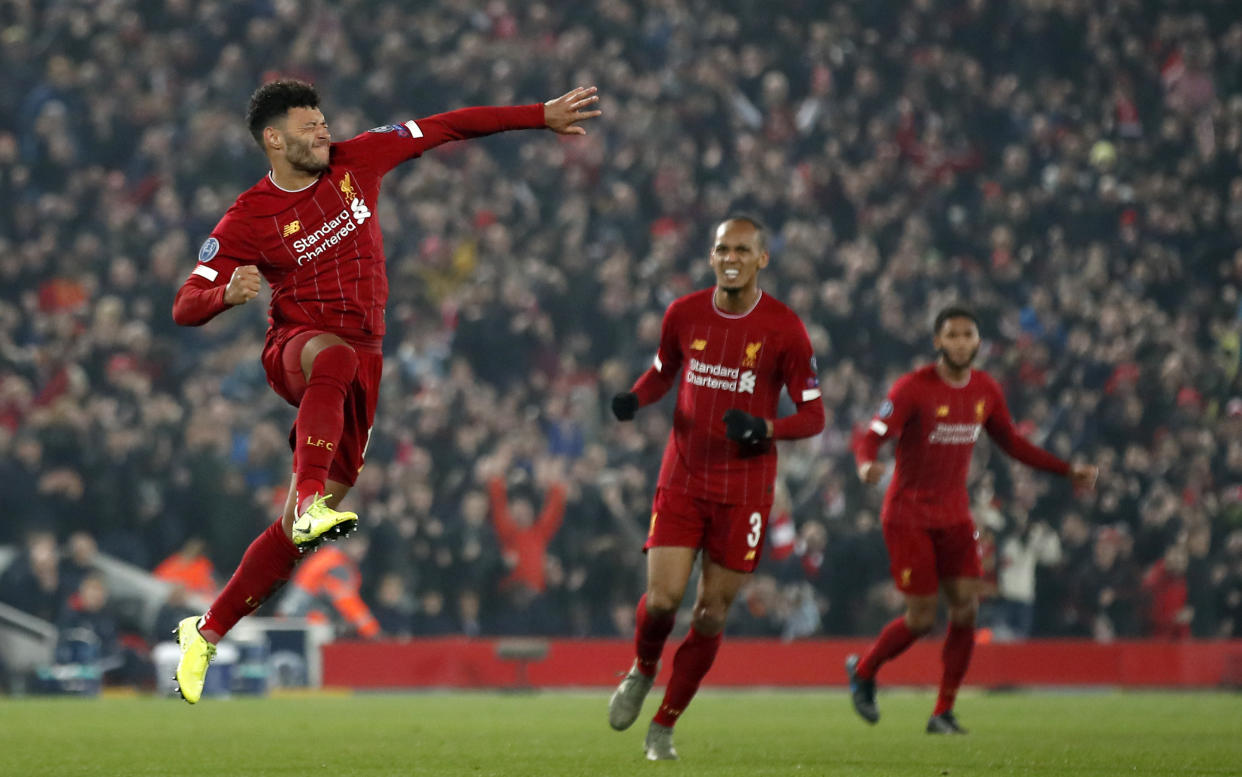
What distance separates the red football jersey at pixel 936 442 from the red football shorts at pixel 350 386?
4309 millimetres

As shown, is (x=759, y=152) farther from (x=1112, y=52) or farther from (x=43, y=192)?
(x=43, y=192)

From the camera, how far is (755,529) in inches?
348

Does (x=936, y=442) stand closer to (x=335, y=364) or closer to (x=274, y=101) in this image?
(x=335, y=364)

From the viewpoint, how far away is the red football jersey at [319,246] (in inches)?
298

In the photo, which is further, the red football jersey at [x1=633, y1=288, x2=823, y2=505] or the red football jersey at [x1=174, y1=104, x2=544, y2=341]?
the red football jersey at [x1=633, y1=288, x2=823, y2=505]

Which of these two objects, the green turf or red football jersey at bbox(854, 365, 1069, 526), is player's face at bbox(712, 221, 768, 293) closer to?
the green turf

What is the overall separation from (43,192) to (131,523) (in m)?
6.02

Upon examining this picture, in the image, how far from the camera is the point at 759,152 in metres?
22.3

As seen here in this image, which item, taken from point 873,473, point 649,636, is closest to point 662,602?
point 649,636

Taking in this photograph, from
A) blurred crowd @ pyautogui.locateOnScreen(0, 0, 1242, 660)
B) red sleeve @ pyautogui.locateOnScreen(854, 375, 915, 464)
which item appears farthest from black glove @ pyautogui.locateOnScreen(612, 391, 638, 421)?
blurred crowd @ pyautogui.locateOnScreen(0, 0, 1242, 660)

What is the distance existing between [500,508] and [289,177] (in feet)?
33.1

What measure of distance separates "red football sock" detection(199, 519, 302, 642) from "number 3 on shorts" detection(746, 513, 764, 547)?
2357 mm

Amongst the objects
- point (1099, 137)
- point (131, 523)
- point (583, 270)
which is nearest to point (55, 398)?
point (131, 523)

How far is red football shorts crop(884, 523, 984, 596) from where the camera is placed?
11141mm
